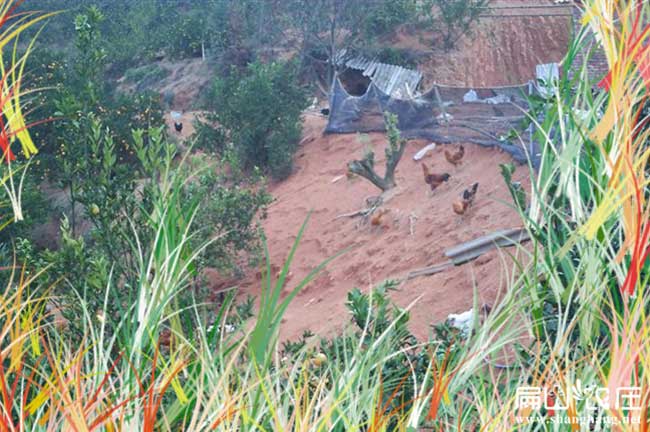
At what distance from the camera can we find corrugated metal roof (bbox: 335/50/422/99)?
17.5 meters

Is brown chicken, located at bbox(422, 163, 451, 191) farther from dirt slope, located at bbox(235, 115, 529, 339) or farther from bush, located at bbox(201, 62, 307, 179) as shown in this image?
bush, located at bbox(201, 62, 307, 179)

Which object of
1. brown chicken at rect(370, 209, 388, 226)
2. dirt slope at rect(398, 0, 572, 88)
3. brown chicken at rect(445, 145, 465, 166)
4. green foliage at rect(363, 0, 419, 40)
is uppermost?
brown chicken at rect(445, 145, 465, 166)

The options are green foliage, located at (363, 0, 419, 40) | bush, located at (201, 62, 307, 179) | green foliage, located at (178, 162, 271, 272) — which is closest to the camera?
green foliage, located at (178, 162, 271, 272)

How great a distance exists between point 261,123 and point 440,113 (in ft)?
10.9

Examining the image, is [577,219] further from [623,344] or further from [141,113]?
[141,113]

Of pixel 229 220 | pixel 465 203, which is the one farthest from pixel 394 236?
pixel 229 220

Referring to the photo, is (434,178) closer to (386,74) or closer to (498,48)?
(386,74)

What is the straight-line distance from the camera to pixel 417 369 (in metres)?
2.96

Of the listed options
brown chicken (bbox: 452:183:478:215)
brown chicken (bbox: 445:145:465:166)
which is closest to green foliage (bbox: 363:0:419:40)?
brown chicken (bbox: 445:145:465:166)

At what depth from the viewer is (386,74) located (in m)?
A: 18.5

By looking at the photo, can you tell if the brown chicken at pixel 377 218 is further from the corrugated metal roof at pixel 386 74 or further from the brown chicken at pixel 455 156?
the corrugated metal roof at pixel 386 74

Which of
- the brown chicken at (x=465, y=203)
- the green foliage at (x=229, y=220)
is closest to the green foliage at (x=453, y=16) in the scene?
the green foliage at (x=229, y=220)

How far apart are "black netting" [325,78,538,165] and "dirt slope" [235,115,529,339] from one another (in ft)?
1.01

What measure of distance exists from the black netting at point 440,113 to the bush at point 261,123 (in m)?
0.89
